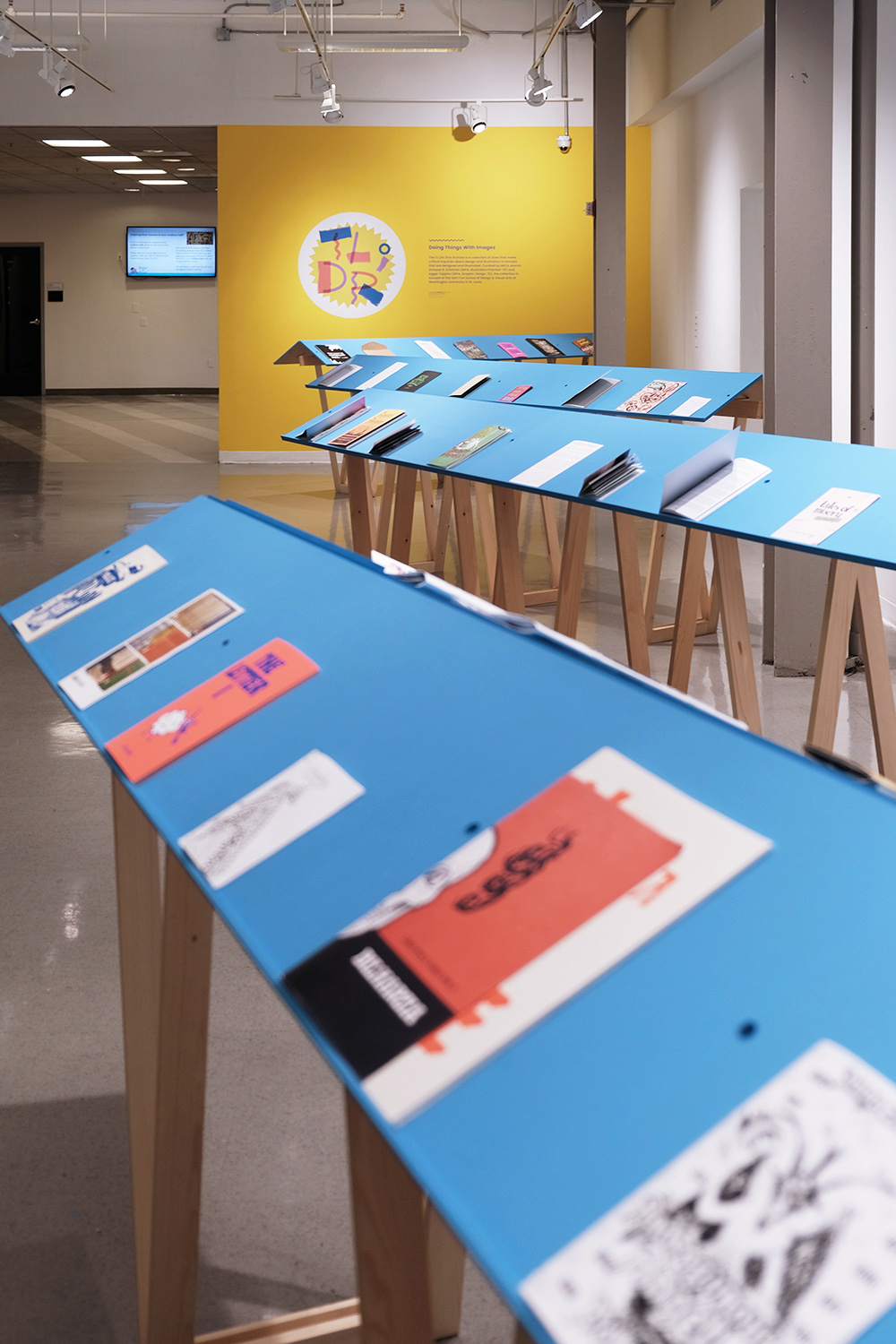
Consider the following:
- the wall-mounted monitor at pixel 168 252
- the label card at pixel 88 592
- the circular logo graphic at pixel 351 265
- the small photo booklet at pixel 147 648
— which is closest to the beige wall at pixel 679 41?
the circular logo graphic at pixel 351 265

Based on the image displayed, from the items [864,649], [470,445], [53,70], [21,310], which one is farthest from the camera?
[21,310]

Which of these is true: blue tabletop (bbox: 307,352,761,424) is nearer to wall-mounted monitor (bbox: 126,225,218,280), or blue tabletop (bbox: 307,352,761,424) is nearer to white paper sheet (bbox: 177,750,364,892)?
white paper sheet (bbox: 177,750,364,892)

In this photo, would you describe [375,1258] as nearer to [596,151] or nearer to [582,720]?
[582,720]

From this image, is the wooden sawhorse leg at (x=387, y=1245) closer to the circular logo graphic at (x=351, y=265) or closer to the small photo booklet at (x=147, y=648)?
the small photo booklet at (x=147, y=648)

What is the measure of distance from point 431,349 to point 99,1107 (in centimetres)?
798

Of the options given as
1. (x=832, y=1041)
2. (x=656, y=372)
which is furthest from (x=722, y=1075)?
(x=656, y=372)

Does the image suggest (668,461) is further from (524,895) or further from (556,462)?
(524,895)

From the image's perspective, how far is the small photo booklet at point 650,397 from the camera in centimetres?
517

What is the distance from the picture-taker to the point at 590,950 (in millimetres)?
732

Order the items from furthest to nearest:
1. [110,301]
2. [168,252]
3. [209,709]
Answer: [110,301]
[168,252]
[209,709]

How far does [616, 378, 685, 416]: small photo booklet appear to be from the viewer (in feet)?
17.0

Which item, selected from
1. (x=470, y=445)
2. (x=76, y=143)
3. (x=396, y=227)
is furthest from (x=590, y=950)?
(x=76, y=143)

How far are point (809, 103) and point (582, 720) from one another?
4104mm

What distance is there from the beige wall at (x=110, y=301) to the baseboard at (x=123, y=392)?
85mm
